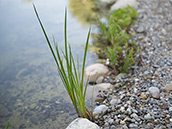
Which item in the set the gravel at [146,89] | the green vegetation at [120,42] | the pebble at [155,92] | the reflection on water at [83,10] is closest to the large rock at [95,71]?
the green vegetation at [120,42]

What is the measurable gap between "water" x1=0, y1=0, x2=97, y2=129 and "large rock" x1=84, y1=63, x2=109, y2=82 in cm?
33

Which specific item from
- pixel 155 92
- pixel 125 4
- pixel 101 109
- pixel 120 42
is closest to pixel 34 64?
pixel 120 42

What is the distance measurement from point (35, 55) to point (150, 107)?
2311 millimetres

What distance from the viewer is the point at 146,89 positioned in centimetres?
234

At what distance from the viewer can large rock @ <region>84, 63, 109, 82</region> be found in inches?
113

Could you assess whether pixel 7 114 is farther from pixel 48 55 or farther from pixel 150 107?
pixel 150 107

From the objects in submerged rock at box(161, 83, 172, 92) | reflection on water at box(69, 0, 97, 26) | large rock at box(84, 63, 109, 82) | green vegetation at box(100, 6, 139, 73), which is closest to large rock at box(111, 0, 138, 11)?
green vegetation at box(100, 6, 139, 73)

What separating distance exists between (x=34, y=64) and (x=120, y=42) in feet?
5.08

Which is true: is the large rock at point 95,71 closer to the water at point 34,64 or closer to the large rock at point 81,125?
the water at point 34,64

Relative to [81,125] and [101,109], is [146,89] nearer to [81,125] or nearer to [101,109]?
[101,109]

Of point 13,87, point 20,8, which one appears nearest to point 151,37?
point 13,87

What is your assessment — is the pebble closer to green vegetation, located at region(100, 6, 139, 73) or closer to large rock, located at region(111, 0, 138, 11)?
green vegetation, located at region(100, 6, 139, 73)

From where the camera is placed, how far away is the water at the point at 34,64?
2.39 meters

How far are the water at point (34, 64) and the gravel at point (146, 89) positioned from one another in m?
0.55
